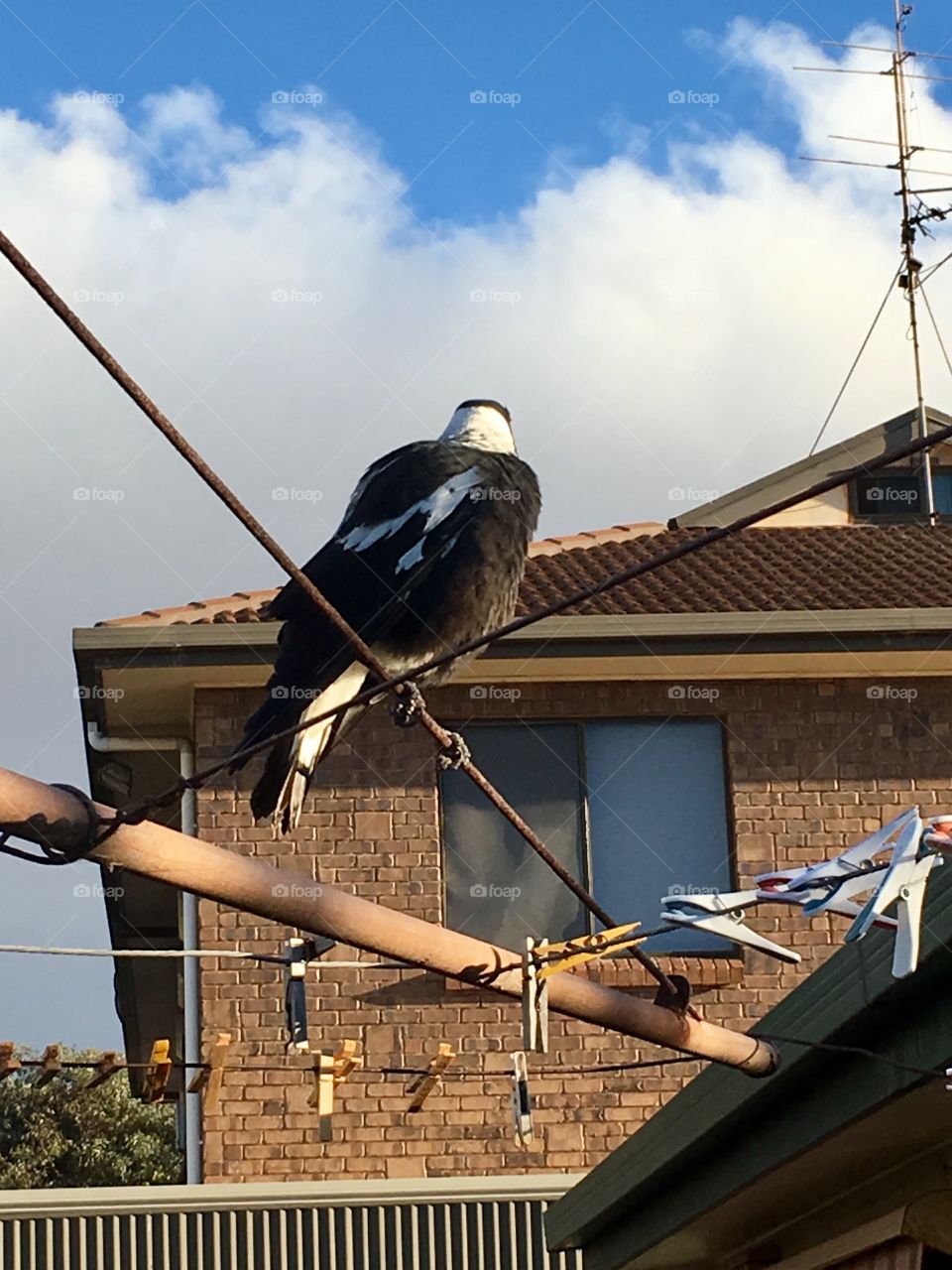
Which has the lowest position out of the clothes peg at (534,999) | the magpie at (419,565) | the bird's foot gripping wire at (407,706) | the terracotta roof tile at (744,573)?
the clothes peg at (534,999)

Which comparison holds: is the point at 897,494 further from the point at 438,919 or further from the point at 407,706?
the point at 407,706

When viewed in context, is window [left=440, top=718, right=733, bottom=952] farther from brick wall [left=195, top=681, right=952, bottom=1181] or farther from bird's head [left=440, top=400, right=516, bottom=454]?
bird's head [left=440, top=400, right=516, bottom=454]

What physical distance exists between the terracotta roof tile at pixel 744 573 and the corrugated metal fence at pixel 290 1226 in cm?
316

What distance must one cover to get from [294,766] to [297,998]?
28.4 inches

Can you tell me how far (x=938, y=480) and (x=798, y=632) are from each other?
4360 millimetres

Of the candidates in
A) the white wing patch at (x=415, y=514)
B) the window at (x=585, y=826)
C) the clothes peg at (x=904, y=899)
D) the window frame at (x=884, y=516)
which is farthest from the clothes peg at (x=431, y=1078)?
the clothes peg at (x=904, y=899)

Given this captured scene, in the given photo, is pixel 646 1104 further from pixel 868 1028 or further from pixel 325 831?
pixel 868 1028

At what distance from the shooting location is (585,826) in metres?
11.9

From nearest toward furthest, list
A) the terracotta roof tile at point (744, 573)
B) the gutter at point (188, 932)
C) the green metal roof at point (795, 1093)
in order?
1. the green metal roof at point (795, 1093)
2. the gutter at point (188, 932)
3. the terracotta roof tile at point (744, 573)

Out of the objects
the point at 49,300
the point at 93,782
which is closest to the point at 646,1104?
the point at 93,782

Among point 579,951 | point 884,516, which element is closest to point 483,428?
point 579,951

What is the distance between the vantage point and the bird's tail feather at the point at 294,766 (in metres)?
6.20

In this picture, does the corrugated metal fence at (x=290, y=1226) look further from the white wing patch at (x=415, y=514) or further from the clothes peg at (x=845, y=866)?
the clothes peg at (x=845, y=866)

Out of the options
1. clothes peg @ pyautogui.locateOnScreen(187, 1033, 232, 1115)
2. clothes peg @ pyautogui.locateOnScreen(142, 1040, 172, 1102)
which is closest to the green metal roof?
clothes peg @ pyautogui.locateOnScreen(142, 1040, 172, 1102)
